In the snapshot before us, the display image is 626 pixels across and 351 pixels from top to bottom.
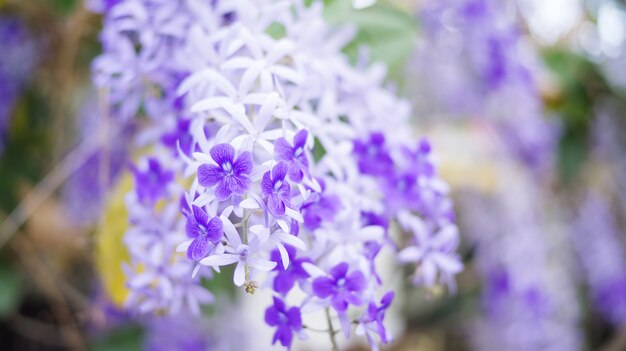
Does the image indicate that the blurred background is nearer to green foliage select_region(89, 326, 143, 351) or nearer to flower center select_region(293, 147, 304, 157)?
green foliage select_region(89, 326, 143, 351)

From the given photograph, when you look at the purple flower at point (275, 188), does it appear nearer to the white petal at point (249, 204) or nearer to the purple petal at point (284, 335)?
the white petal at point (249, 204)

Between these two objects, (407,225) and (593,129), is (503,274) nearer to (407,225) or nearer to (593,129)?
(593,129)

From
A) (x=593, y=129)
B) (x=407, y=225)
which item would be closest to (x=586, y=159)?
(x=593, y=129)

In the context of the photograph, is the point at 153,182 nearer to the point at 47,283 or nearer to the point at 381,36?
the point at 381,36

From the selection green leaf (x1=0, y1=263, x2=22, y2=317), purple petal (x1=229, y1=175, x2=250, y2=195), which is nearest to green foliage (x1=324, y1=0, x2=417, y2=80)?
purple petal (x1=229, y1=175, x2=250, y2=195)

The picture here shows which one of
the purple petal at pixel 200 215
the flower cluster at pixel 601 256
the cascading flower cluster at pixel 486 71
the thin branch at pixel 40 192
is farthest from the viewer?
the flower cluster at pixel 601 256

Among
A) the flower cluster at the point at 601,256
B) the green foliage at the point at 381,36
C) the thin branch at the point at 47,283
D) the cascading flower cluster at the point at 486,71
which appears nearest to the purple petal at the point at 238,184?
the green foliage at the point at 381,36
